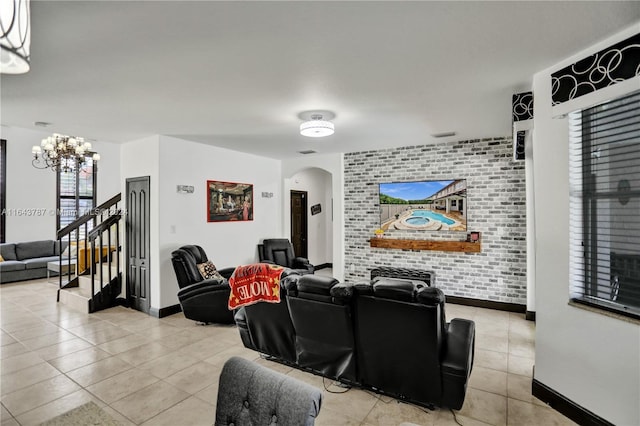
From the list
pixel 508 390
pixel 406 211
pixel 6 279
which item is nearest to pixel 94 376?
pixel 508 390

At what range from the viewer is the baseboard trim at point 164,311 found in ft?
16.0

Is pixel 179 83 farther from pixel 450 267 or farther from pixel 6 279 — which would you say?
pixel 6 279

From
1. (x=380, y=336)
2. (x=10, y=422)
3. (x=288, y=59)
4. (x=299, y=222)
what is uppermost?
(x=288, y=59)

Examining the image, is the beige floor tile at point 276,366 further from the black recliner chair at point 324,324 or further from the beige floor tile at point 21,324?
the beige floor tile at point 21,324

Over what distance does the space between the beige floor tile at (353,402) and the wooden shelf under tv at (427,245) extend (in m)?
3.32

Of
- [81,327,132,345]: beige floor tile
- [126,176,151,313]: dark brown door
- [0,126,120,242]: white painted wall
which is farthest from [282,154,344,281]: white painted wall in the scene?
[0,126,120,242]: white painted wall

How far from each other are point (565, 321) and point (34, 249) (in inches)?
399

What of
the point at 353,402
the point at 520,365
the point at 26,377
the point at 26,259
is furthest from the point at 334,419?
the point at 26,259

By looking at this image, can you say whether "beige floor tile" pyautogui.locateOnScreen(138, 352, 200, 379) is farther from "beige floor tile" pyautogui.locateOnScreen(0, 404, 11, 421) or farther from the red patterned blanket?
"beige floor tile" pyautogui.locateOnScreen(0, 404, 11, 421)

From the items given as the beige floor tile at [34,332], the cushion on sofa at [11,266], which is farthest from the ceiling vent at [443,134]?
the cushion on sofa at [11,266]

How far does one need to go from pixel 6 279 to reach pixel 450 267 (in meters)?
9.03

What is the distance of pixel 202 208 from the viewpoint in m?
5.52

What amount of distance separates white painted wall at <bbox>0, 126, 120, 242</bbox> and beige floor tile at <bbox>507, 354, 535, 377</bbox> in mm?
10028

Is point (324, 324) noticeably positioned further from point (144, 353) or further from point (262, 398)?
point (144, 353)
